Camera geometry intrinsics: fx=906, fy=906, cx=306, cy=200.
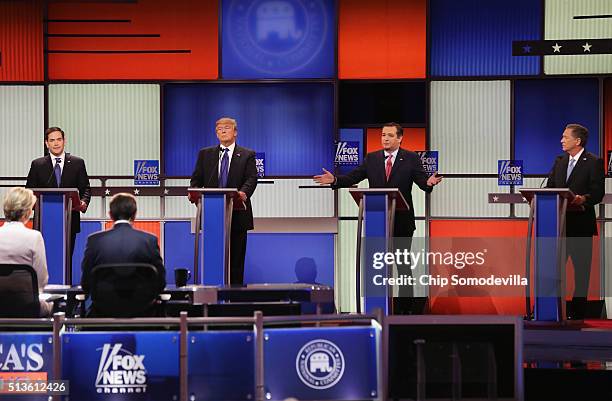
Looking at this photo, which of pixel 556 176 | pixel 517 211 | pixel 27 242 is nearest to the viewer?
pixel 27 242

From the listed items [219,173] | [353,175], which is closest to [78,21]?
[219,173]

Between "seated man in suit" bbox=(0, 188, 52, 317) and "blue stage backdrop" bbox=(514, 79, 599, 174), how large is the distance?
198 inches

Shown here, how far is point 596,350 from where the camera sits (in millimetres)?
5430

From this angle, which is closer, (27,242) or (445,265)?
(27,242)

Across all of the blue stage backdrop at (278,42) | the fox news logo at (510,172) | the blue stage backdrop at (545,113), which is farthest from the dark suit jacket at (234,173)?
the blue stage backdrop at (545,113)

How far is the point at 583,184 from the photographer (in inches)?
250

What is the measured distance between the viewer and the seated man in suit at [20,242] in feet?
15.0

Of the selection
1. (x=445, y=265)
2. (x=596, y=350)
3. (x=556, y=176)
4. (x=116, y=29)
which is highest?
(x=116, y=29)

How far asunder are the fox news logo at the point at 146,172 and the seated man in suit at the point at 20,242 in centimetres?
374

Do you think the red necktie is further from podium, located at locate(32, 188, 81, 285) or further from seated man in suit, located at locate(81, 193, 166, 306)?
seated man in suit, located at locate(81, 193, 166, 306)

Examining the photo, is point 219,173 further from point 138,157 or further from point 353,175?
point 138,157

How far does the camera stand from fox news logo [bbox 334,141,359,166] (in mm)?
8406

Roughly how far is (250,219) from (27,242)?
7.17 ft

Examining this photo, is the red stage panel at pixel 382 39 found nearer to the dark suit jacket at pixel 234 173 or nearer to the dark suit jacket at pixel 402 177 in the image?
the dark suit jacket at pixel 402 177
